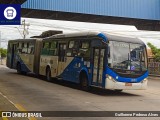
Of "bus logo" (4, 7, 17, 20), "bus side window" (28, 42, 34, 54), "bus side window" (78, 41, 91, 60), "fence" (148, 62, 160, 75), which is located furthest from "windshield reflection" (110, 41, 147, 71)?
"fence" (148, 62, 160, 75)

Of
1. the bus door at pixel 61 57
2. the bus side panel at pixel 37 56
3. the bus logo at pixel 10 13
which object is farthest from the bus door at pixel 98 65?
the bus side panel at pixel 37 56

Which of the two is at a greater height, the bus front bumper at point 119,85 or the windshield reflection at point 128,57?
the windshield reflection at point 128,57

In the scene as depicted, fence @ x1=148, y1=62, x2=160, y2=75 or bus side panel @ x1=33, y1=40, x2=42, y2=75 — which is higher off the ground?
Result: bus side panel @ x1=33, y1=40, x2=42, y2=75

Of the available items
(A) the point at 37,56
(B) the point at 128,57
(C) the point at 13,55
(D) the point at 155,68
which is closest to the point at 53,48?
(A) the point at 37,56

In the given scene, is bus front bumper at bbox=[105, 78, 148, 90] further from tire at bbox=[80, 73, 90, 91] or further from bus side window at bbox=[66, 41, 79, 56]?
bus side window at bbox=[66, 41, 79, 56]

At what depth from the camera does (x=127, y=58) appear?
16219 millimetres

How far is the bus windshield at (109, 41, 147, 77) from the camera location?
1600cm

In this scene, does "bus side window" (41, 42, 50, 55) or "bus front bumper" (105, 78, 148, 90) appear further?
"bus side window" (41, 42, 50, 55)

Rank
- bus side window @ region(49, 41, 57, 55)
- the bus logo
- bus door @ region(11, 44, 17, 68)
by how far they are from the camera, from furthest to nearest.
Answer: bus door @ region(11, 44, 17, 68), the bus logo, bus side window @ region(49, 41, 57, 55)

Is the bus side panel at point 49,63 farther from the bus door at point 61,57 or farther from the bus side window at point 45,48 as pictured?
the bus door at point 61,57

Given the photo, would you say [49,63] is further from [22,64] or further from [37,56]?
[22,64]

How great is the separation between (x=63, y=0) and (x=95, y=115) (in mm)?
23000

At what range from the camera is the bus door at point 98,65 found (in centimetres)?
1630

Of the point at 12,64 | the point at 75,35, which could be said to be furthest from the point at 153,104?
the point at 12,64
